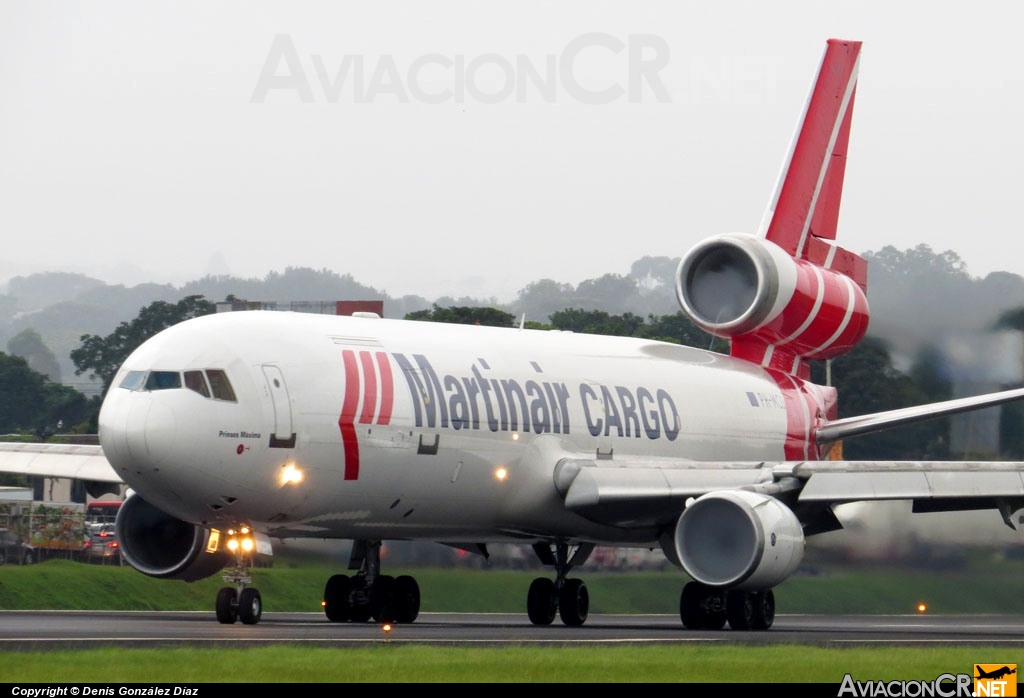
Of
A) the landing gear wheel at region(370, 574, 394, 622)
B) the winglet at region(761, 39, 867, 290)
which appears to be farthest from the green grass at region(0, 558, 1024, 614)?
the winglet at region(761, 39, 867, 290)

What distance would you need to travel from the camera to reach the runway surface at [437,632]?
18562mm

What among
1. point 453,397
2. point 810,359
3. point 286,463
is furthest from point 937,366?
point 286,463

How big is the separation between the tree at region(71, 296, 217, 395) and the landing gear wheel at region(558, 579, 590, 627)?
2365 inches

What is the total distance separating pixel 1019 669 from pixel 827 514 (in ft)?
34.9

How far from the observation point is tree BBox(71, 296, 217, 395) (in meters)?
85.6

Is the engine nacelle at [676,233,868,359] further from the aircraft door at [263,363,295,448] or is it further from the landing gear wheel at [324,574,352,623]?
the aircraft door at [263,363,295,448]

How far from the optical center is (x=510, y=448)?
25.5 m

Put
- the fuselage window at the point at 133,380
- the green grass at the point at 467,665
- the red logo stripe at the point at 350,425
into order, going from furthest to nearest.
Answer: the red logo stripe at the point at 350,425, the fuselage window at the point at 133,380, the green grass at the point at 467,665

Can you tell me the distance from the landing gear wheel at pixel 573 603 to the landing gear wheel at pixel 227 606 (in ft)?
22.5

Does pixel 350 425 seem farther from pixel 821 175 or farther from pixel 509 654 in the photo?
pixel 821 175

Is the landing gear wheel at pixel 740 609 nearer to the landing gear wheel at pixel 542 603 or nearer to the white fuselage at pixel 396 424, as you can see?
the white fuselage at pixel 396 424

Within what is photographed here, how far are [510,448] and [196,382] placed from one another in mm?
5773

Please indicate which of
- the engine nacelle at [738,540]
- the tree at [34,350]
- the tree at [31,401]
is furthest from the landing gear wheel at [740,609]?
the tree at [34,350]

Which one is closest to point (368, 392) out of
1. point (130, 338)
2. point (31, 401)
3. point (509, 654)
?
point (509, 654)
